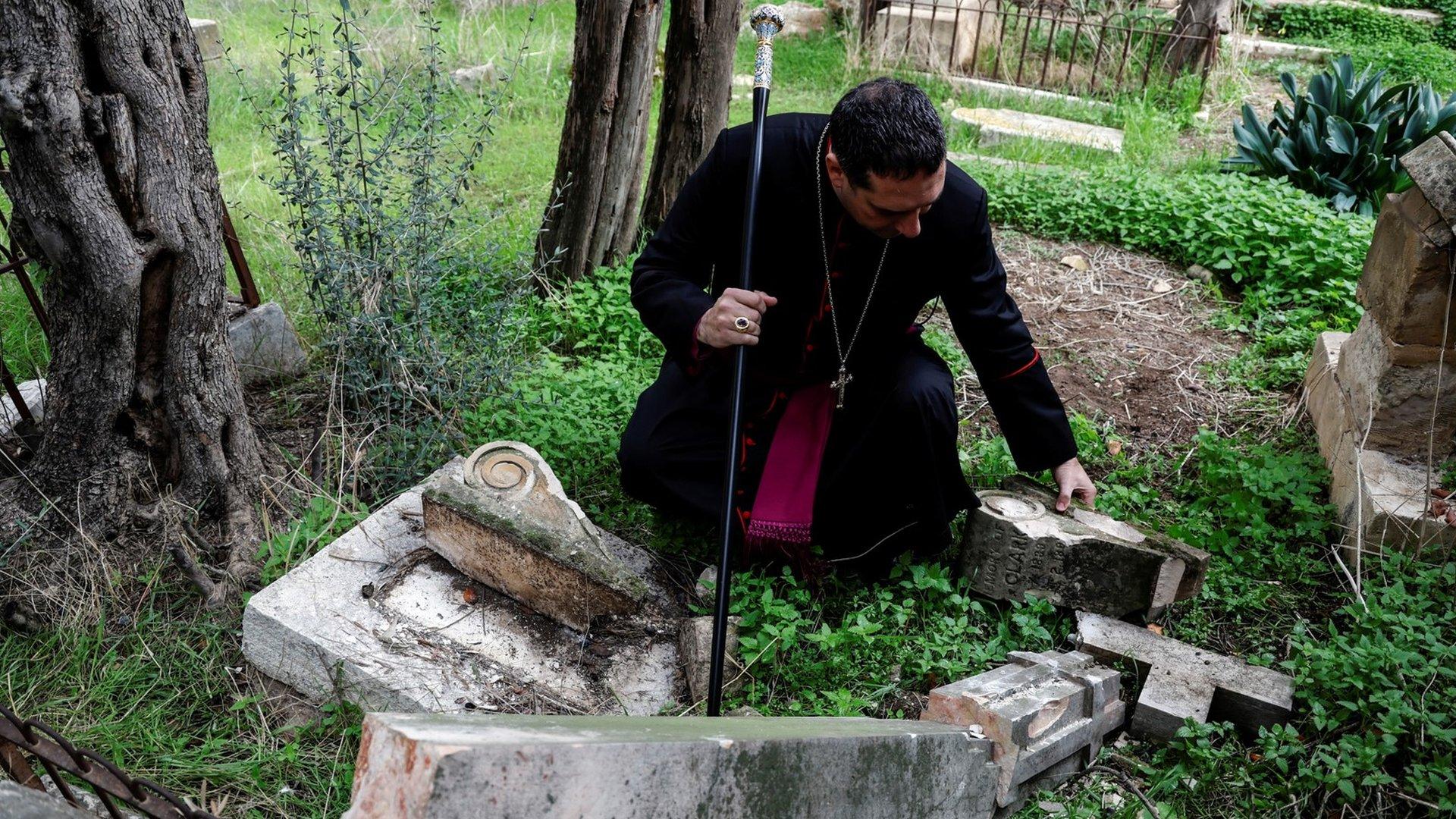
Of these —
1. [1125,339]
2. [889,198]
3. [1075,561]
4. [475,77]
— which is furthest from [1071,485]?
[475,77]

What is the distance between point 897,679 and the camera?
3.05 metres

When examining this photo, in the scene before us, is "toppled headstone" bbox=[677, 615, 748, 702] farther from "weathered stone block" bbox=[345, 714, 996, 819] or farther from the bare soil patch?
the bare soil patch

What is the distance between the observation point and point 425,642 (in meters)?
3.00

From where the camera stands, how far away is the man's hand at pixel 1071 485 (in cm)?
338

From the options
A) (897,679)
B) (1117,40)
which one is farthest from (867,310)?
(1117,40)

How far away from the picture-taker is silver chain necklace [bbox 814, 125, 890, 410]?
3.24 meters

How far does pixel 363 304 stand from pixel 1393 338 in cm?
361

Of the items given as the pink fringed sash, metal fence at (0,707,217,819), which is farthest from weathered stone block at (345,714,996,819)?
the pink fringed sash

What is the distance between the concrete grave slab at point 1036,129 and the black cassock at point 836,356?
461cm

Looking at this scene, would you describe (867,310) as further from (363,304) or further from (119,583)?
(119,583)

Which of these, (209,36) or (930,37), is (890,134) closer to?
(930,37)

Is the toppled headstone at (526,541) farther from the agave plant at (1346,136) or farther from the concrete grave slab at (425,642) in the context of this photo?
the agave plant at (1346,136)

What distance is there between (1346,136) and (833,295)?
4425mm

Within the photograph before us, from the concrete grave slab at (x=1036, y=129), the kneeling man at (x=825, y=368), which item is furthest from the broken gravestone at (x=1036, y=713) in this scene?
the concrete grave slab at (x=1036, y=129)
